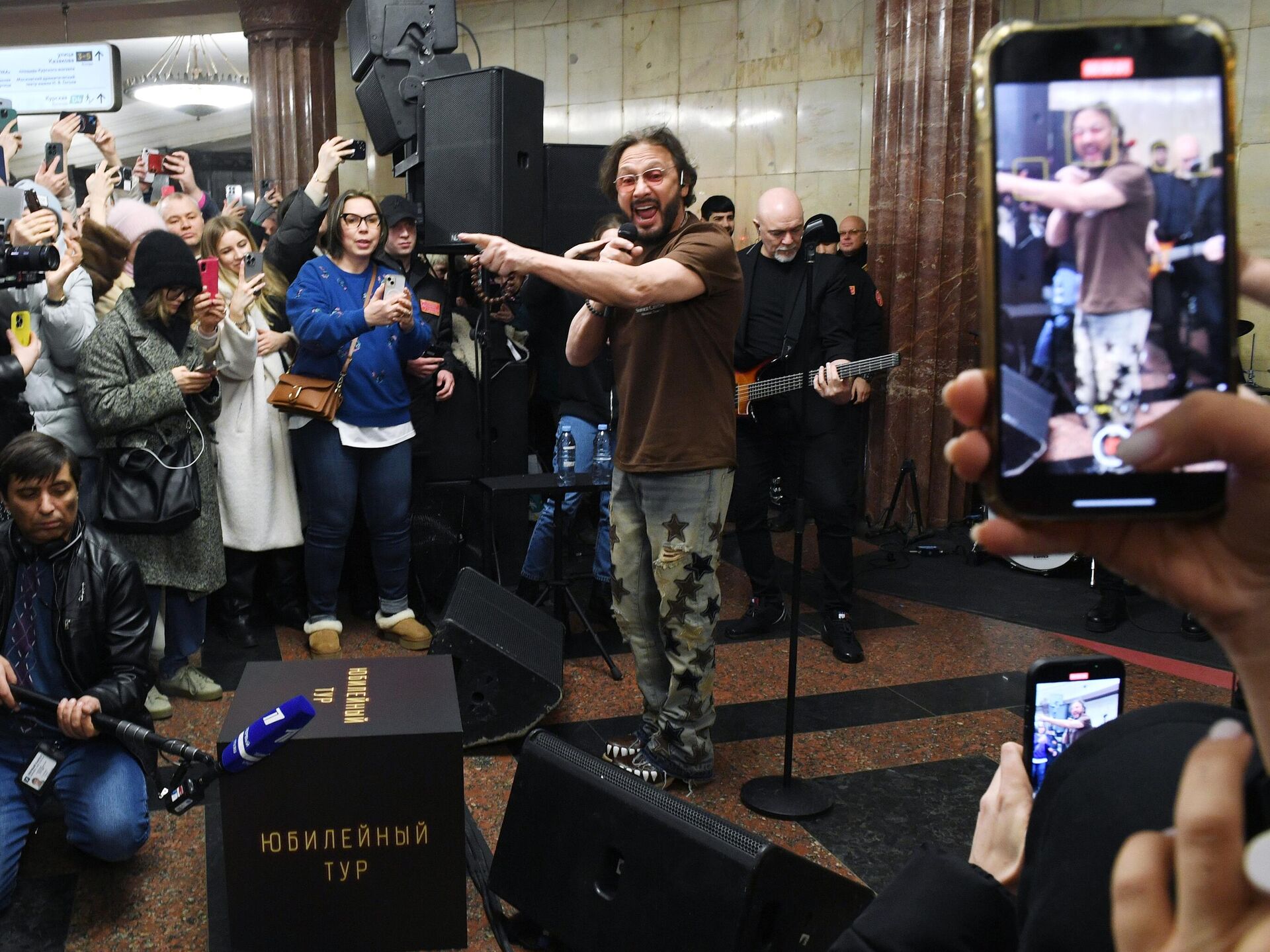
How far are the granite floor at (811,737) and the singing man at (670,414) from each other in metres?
0.39

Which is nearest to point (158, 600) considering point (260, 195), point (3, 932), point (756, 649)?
point (3, 932)

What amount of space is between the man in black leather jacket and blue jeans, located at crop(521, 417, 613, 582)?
190cm

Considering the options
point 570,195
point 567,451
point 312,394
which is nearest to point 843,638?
point 567,451

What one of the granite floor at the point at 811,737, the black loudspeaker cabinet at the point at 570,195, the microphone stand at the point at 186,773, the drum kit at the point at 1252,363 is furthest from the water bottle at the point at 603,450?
the drum kit at the point at 1252,363

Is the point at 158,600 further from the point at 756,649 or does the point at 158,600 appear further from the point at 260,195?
the point at 260,195

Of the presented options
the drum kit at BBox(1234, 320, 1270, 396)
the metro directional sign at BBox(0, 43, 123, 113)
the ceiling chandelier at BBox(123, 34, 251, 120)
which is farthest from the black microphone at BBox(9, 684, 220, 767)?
the ceiling chandelier at BBox(123, 34, 251, 120)

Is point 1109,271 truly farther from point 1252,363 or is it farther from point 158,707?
point 1252,363

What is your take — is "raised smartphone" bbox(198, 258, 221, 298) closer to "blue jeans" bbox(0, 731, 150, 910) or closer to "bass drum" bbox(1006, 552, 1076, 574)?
"blue jeans" bbox(0, 731, 150, 910)

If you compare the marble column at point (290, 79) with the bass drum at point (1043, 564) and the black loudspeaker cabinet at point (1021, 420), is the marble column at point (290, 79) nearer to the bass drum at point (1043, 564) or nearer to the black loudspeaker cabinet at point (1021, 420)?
the bass drum at point (1043, 564)

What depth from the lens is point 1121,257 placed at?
0.69 m

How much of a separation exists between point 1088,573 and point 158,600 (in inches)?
174

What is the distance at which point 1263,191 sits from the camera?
20.7ft

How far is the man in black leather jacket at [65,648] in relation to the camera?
279 cm

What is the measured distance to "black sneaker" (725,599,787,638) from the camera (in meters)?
4.74
